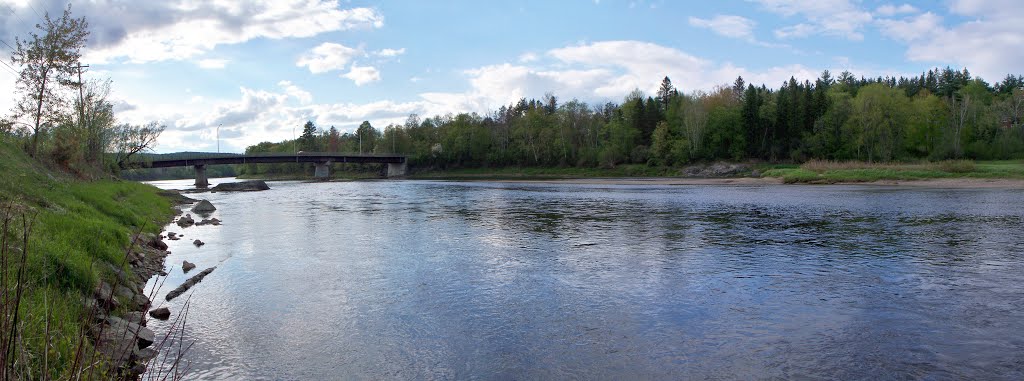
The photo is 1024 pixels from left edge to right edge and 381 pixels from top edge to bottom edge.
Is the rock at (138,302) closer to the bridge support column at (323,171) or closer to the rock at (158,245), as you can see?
the rock at (158,245)

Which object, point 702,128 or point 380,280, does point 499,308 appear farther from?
point 702,128

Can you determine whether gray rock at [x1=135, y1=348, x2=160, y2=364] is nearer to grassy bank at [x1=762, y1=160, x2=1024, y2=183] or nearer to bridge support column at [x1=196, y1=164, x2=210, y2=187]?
grassy bank at [x1=762, y1=160, x2=1024, y2=183]

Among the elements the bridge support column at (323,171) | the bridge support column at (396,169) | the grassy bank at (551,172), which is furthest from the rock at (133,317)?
the bridge support column at (396,169)

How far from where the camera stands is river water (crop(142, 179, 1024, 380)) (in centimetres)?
985

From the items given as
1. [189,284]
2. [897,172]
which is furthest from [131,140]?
[897,172]

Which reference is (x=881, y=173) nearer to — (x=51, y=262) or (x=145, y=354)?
(x=145, y=354)

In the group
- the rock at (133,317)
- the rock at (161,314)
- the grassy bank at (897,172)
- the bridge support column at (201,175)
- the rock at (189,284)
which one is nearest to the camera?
the rock at (133,317)

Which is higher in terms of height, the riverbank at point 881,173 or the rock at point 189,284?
the riverbank at point 881,173

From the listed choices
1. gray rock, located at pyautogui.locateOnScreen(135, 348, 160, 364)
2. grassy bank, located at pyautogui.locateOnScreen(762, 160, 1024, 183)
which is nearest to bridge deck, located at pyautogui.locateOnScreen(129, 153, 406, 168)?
gray rock, located at pyautogui.locateOnScreen(135, 348, 160, 364)

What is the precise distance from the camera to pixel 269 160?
5049 inches

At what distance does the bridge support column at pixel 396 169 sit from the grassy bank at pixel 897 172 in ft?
338

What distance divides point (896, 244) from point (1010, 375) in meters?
14.2

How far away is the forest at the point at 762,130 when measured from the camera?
95.5m

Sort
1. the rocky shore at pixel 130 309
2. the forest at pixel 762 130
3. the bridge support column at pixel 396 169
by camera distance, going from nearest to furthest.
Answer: the rocky shore at pixel 130 309
the forest at pixel 762 130
the bridge support column at pixel 396 169
